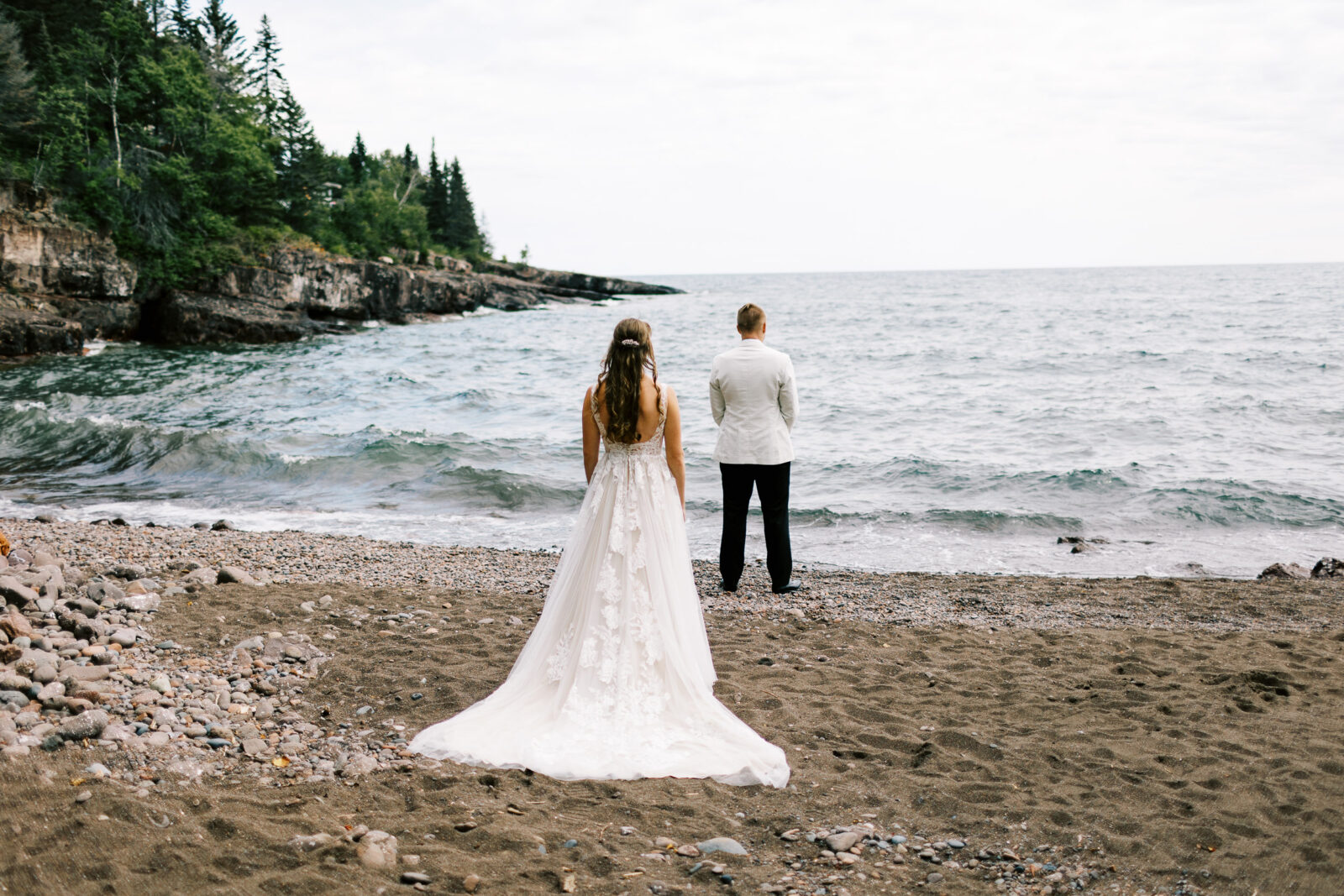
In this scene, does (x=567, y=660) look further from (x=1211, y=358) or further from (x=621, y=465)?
(x=1211, y=358)

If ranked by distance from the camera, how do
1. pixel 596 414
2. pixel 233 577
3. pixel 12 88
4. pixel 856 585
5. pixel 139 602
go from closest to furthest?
pixel 596 414, pixel 139 602, pixel 233 577, pixel 856 585, pixel 12 88

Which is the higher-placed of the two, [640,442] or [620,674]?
[640,442]

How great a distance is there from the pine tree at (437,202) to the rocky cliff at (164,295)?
2260cm

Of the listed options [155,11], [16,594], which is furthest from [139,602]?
[155,11]

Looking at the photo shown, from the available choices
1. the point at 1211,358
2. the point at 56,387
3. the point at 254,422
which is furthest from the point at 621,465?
the point at 1211,358

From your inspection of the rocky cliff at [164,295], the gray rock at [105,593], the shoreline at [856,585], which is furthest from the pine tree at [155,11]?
the gray rock at [105,593]

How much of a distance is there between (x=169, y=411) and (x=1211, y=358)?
31.1 metres

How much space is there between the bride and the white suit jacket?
2167mm

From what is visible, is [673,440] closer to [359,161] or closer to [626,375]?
[626,375]

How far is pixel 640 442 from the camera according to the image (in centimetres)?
507

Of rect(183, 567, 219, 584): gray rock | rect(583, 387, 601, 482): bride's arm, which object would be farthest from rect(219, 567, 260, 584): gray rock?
rect(583, 387, 601, 482): bride's arm

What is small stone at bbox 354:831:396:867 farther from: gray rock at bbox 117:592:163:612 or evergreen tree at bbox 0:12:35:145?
evergreen tree at bbox 0:12:35:145

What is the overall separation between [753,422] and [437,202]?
263 ft

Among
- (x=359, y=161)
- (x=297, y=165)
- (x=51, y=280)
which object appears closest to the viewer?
(x=51, y=280)
